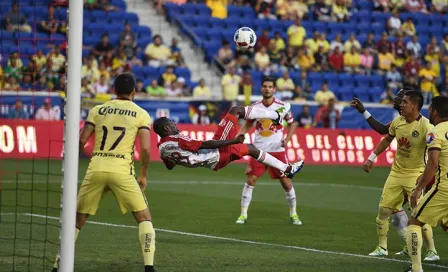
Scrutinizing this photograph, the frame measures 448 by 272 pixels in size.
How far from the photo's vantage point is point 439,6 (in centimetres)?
4097

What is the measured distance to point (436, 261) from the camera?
1255 centimetres

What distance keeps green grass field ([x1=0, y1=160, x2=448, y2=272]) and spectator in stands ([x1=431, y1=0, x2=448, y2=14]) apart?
18.0 metres

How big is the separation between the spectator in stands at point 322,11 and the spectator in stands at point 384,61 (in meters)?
2.56

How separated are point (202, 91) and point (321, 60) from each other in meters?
5.76

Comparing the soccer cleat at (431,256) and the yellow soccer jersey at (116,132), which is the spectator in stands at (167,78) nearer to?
the soccer cleat at (431,256)

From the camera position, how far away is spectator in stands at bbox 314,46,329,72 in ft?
118

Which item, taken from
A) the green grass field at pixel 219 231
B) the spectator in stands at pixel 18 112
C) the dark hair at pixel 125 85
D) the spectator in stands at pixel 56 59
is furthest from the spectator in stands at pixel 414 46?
the dark hair at pixel 125 85

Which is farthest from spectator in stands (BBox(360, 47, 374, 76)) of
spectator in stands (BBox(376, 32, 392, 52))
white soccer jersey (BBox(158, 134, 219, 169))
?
white soccer jersey (BBox(158, 134, 219, 169))

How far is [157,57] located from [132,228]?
1815 centimetres

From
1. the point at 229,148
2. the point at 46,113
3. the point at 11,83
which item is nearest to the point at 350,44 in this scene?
the point at 46,113

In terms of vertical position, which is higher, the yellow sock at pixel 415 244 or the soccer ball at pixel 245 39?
the soccer ball at pixel 245 39

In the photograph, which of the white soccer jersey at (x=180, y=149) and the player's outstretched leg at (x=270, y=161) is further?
the player's outstretched leg at (x=270, y=161)

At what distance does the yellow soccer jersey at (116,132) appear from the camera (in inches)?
414

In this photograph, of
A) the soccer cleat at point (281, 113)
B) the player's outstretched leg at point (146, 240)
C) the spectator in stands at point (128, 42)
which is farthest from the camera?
the spectator in stands at point (128, 42)
